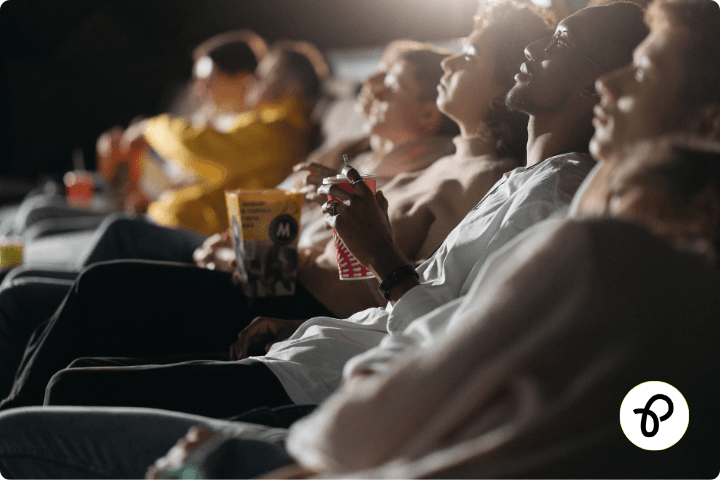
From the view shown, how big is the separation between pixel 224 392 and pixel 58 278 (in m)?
0.87

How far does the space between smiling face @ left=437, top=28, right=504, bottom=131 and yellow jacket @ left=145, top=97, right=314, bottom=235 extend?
1.06 metres

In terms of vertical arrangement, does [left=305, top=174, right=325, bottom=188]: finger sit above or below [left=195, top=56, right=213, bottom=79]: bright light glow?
below

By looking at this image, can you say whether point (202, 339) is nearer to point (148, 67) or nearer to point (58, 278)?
point (58, 278)

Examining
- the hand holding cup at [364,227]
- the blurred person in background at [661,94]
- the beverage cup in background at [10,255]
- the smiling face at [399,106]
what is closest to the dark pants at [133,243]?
the beverage cup in background at [10,255]

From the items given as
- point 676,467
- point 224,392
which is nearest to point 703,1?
point 676,467

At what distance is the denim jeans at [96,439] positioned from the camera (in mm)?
664

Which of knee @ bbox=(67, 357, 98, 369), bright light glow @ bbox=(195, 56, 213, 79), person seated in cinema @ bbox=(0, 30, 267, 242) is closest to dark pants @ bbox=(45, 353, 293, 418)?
knee @ bbox=(67, 357, 98, 369)

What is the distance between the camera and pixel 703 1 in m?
0.67

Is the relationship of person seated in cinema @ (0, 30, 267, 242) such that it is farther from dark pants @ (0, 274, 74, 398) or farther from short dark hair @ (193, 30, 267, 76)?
dark pants @ (0, 274, 74, 398)

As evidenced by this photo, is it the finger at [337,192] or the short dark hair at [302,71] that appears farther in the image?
the short dark hair at [302,71]

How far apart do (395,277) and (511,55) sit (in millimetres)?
606

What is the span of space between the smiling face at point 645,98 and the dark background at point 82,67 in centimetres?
386

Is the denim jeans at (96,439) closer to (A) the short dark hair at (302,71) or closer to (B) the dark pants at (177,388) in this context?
(B) the dark pants at (177,388)

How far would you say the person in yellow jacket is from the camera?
2240 mm
